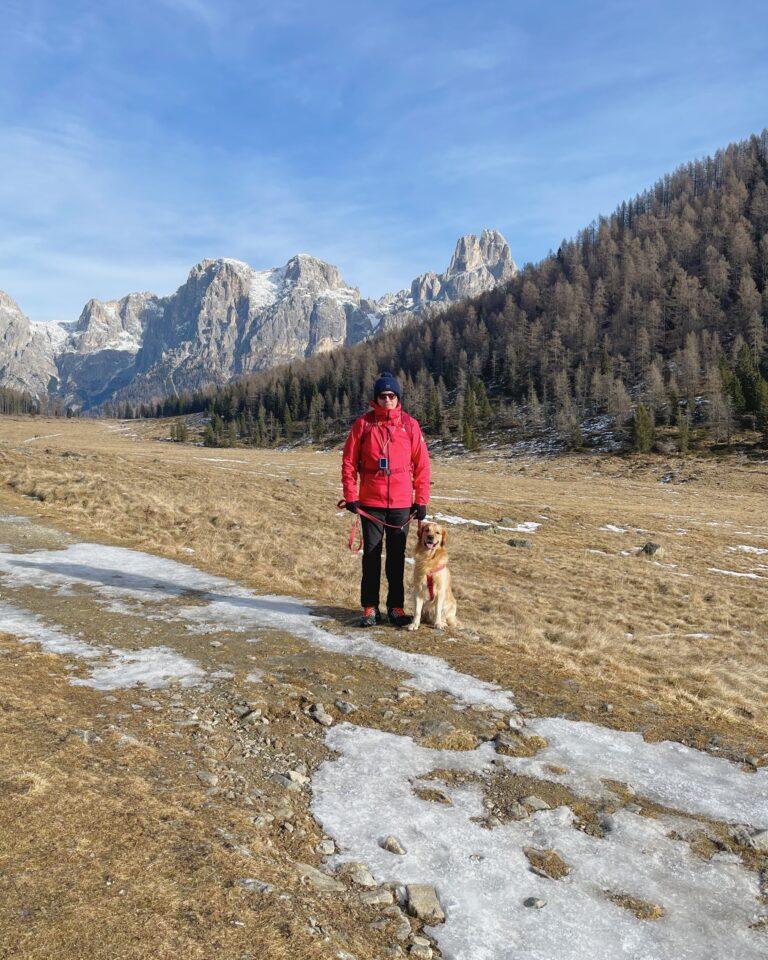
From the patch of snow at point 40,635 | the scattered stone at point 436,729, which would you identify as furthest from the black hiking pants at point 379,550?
the patch of snow at point 40,635

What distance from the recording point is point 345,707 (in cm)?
582

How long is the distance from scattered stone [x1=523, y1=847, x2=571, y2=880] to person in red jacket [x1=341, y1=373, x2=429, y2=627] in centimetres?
515

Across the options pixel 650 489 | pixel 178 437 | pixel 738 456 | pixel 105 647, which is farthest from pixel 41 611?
pixel 178 437

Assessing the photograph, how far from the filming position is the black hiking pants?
29.2ft

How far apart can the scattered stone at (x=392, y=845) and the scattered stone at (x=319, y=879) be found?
0.46 meters

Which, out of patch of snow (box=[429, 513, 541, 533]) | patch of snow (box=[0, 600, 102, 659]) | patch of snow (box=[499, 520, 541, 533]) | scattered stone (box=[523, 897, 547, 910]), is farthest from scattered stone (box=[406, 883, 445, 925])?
patch of snow (box=[499, 520, 541, 533])

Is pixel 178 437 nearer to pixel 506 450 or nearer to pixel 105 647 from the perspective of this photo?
pixel 506 450

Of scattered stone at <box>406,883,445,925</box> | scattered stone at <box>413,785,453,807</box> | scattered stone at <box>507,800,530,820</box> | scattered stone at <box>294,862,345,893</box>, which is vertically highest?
scattered stone at <box>294,862,345,893</box>

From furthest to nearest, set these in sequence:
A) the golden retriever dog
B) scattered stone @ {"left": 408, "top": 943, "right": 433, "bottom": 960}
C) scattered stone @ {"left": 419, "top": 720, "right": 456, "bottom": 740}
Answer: the golden retriever dog, scattered stone @ {"left": 419, "top": 720, "right": 456, "bottom": 740}, scattered stone @ {"left": 408, "top": 943, "right": 433, "bottom": 960}

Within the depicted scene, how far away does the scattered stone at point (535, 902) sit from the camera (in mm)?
3295

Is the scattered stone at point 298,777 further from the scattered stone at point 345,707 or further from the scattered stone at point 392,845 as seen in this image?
the scattered stone at point 345,707

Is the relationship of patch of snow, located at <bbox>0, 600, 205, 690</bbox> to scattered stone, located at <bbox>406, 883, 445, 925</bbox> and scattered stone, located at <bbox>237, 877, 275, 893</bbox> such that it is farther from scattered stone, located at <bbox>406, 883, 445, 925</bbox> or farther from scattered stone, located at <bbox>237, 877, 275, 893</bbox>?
scattered stone, located at <bbox>406, 883, 445, 925</bbox>

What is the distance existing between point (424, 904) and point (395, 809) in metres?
0.96

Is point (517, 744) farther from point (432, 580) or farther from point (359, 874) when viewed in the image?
point (432, 580)
